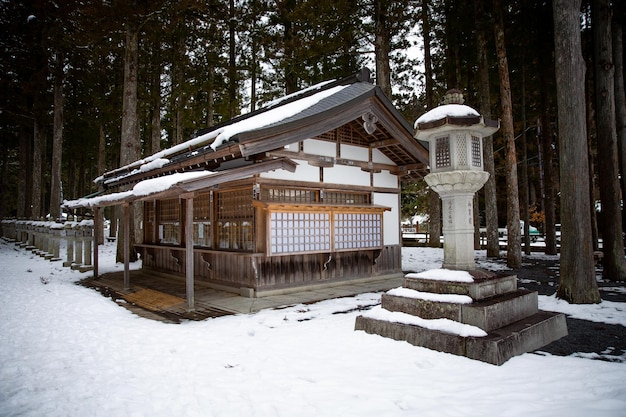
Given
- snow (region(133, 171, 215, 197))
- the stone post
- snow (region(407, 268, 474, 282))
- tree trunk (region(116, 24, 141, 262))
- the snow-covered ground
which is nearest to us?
the snow-covered ground

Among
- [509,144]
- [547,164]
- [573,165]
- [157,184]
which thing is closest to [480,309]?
[573,165]

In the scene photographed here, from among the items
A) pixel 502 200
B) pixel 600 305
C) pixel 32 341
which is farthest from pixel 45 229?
pixel 502 200

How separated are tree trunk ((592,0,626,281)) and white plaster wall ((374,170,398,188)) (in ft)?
19.1

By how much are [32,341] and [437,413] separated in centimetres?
600

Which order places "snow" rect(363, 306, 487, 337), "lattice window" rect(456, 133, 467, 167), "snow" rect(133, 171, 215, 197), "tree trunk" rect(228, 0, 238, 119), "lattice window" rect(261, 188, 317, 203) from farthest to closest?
1. "tree trunk" rect(228, 0, 238, 119)
2. "lattice window" rect(261, 188, 317, 203)
3. "snow" rect(133, 171, 215, 197)
4. "lattice window" rect(456, 133, 467, 167)
5. "snow" rect(363, 306, 487, 337)

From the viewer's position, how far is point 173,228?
12305 millimetres

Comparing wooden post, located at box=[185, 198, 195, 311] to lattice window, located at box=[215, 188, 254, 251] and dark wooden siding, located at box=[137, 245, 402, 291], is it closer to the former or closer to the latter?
Answer: dark wooden siding, located at box=[137, 245, 402, 291]

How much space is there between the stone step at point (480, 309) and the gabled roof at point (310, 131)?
4.37 m

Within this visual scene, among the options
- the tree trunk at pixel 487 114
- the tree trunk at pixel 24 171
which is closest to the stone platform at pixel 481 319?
the tree trunk at pixel 487 114

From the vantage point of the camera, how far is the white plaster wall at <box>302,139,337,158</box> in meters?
9.77

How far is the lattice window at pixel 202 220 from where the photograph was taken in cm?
1041

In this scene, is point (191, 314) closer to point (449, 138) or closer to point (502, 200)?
point (449, 138)

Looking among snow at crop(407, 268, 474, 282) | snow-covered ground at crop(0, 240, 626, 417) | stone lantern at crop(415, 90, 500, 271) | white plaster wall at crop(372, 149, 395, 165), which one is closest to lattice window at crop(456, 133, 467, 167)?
stone lantern at crop(415, 90, 500, 271)

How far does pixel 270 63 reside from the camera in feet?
61.2
